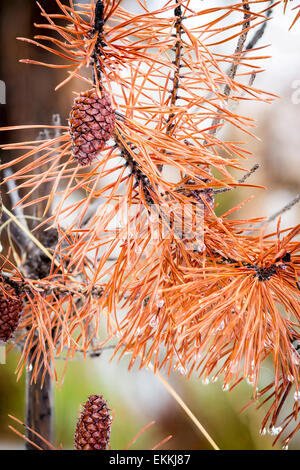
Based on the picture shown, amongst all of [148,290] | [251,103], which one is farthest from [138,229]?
[251,103]

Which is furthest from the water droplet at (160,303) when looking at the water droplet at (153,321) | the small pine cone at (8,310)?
the small pine cone at (8,310)

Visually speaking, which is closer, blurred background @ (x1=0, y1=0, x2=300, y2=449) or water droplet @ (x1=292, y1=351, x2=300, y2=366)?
water droplet @ (x1=292, y1=351, x2=300, y2=366)

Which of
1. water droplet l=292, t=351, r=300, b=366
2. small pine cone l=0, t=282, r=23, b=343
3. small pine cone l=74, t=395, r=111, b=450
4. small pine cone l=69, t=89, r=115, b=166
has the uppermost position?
small pine cone l=69, t=89, r=115, b=166

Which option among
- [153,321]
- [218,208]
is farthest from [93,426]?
[218,208]

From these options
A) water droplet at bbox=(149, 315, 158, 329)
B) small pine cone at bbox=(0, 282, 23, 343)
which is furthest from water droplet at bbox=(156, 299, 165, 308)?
small pine cone at bbox=(0, 282, 23, 343)

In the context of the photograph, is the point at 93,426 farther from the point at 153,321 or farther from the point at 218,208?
the point at 218,208

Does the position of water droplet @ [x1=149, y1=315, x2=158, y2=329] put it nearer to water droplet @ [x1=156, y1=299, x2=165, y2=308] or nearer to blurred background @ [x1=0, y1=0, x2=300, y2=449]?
water droplet @ [x1=156, y1=299, x2=165, y2=308]

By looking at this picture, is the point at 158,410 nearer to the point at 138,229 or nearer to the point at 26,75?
the point at 138,229

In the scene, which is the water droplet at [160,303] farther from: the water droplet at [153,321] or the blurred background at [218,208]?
the blurred background at [218,208]
